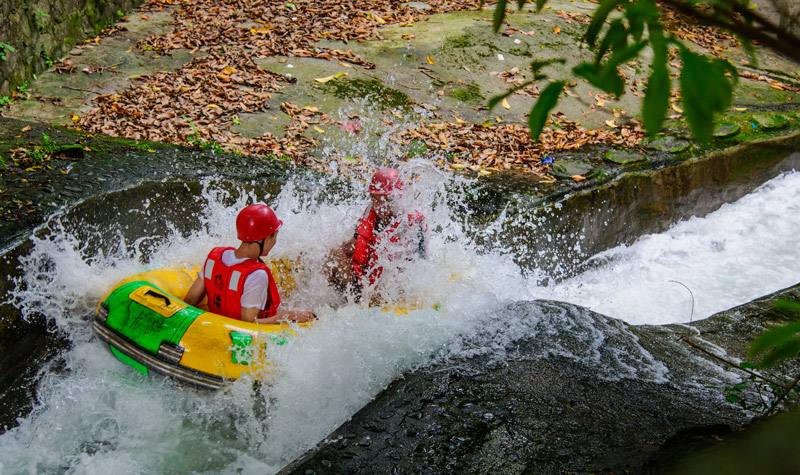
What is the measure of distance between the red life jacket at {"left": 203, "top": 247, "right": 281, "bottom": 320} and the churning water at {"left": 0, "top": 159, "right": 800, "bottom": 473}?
1.35 feet

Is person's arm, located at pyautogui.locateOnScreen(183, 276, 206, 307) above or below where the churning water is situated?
above

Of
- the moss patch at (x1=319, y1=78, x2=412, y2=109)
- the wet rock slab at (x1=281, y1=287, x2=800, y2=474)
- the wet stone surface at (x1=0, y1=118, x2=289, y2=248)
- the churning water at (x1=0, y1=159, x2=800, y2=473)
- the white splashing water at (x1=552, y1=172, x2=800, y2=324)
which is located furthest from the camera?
the moss patch at (x1=319, y1=78, x2=412, y2=109)

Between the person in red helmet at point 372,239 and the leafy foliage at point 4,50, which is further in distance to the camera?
the leafy foliage at point 4,50

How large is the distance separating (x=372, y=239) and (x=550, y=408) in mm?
2095

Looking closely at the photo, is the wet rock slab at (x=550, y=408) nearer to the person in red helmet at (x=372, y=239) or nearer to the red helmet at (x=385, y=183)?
the person in red helmet at (x=372, y=239)

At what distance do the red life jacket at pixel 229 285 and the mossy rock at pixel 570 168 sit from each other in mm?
4475

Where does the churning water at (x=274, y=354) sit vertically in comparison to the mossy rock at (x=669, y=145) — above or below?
below

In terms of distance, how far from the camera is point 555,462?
13.0ft

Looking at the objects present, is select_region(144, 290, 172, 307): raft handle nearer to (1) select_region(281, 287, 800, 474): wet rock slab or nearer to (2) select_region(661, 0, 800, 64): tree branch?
(1) select_region(281, 287, 800, 474): wet rock slab

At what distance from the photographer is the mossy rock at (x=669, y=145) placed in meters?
9.20

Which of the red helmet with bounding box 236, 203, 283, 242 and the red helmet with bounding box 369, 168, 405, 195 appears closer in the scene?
the red helmet with bounding box 236, 203, 283, 242

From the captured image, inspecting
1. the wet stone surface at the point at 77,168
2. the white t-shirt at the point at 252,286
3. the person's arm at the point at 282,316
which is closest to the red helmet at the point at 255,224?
the white t-shirt at the point at 252,286

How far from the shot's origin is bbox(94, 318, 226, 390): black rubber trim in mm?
4855

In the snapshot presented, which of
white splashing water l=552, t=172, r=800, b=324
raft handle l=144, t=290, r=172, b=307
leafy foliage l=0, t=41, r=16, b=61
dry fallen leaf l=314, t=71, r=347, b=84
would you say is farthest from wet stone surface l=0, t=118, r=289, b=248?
white splashing water l=552, t=172, r=800, b=324
